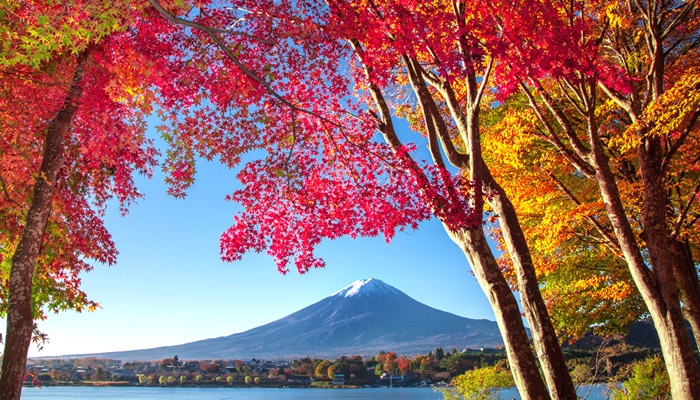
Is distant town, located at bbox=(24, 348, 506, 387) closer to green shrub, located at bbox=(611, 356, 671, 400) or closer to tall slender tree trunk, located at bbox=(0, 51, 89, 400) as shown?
green shrub, located at bbox=(611, 356, 671, 400)

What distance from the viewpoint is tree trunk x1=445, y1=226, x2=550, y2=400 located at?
4.82 metres

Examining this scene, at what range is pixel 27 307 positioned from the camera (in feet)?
19.7

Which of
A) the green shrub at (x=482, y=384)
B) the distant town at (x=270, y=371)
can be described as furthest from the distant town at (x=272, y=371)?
the green shrub at (x=482, y=384)

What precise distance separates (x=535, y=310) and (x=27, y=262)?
6.71 m

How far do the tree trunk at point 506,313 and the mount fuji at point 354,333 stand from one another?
141m

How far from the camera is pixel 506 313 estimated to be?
16.5 feet

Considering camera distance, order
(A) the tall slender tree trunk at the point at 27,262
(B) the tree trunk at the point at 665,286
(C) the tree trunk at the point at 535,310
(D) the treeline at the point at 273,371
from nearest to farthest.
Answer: (C) the tree trunk at the point at 535,310, (A) the tall slender tree trunk at the point at 27,262, (B) the tree trunk at the point at 665,286, (D) the treeline at the point at 273,371

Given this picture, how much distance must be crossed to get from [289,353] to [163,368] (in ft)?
156

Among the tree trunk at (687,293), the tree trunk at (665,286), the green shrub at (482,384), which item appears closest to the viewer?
the tree trunk at (665,286)

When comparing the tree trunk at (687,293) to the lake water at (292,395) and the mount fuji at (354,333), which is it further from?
the mount fuji at (354,333)

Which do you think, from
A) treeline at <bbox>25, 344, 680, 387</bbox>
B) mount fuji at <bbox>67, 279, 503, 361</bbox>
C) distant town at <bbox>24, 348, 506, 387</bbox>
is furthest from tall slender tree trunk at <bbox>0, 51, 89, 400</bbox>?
mount fuji at <bbox>67, 279, 503, 361</bbox>

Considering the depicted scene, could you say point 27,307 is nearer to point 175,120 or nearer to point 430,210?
point 175,120

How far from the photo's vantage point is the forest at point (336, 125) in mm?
5297

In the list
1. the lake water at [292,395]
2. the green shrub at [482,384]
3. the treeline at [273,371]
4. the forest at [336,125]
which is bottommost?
the lake water at [292,395]
